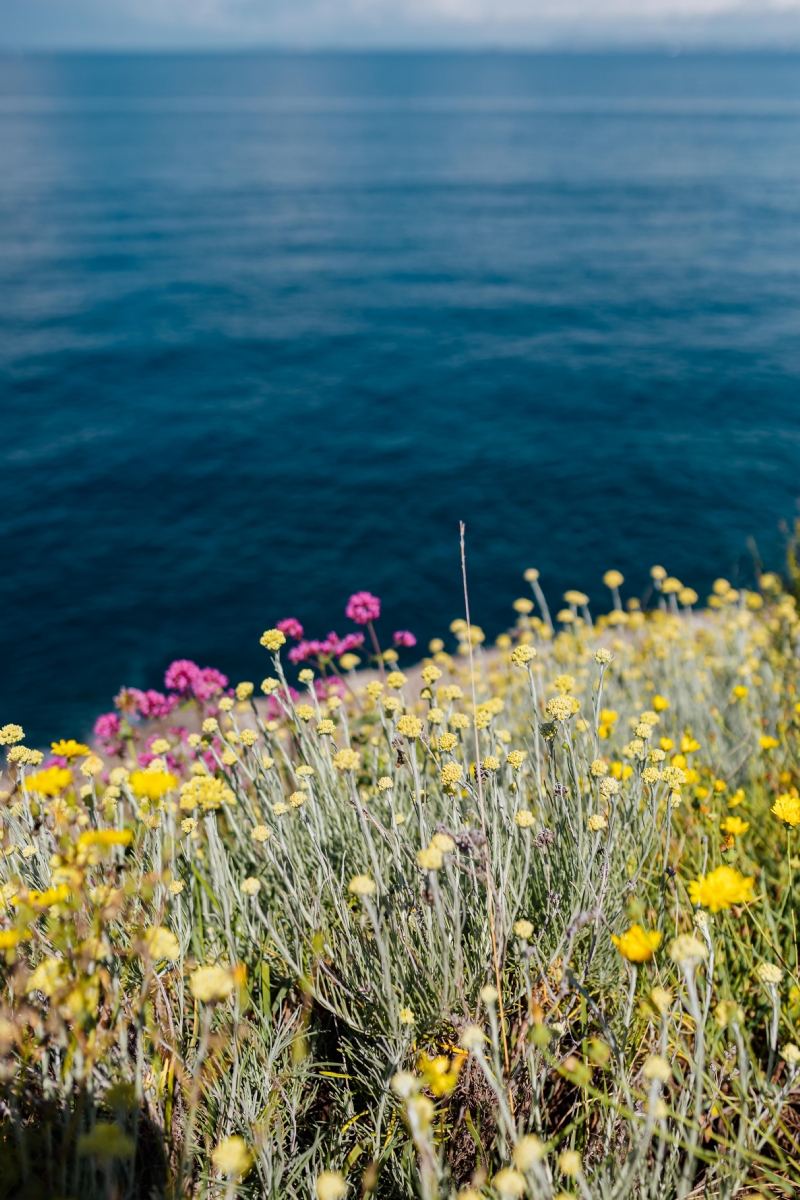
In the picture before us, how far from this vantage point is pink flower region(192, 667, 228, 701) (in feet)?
17.0

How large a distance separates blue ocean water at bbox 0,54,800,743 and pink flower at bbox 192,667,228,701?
25.9ft

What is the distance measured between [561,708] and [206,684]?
333 centimetres

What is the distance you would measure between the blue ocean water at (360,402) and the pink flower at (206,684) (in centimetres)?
788

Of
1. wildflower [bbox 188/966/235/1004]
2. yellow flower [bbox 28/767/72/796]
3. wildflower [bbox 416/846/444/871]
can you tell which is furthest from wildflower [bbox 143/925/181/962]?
wildflower [bbox 416/846/444/871]

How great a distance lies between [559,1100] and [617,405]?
22.9 m

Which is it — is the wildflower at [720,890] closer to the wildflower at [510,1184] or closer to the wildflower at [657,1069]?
the wildflower at [657,1069]

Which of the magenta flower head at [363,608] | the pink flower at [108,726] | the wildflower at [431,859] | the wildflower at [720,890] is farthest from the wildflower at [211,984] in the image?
the pink flower at [108,726]

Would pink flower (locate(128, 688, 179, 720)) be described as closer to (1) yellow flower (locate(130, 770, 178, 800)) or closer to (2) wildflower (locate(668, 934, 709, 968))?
(1) yellow flower (locate(130, 770, 178, 800))

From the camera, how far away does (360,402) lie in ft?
76.9

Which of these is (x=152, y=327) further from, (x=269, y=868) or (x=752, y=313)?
(x=269, y=868)

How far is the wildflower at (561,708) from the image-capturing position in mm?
2580

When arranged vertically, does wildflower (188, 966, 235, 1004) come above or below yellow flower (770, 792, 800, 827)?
below

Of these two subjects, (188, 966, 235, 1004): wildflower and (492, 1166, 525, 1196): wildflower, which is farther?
(188, 966, 235, 1004): wildflower

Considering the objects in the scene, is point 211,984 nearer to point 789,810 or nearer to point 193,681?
point 789,810
